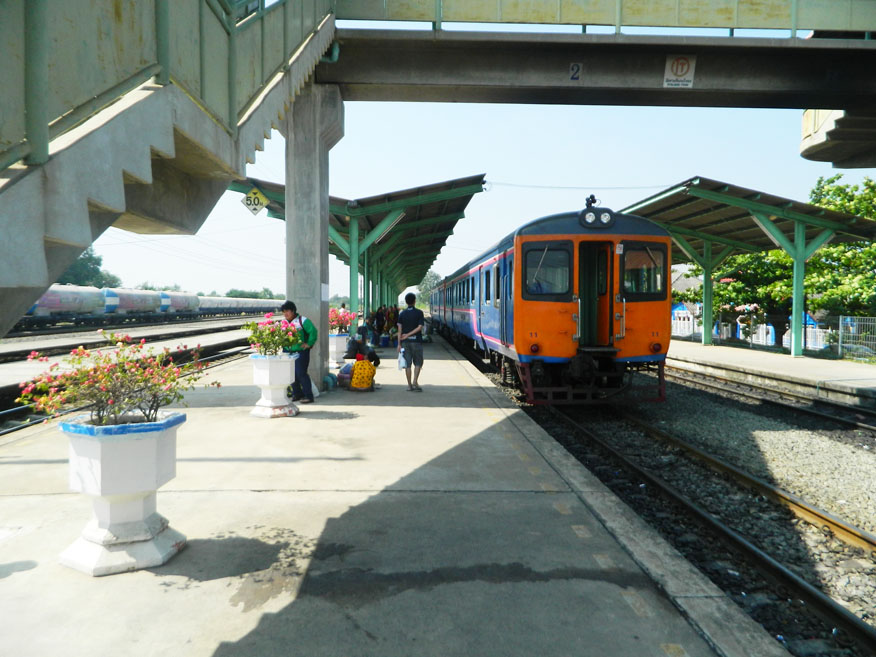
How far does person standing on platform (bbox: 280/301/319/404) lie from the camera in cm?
912

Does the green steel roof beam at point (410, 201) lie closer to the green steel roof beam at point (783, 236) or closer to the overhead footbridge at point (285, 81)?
the overhead footbridge at point (285, 81)

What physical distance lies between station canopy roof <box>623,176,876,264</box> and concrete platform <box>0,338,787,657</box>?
13981mm

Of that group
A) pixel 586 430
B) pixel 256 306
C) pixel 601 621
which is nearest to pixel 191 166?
pixel 601 621

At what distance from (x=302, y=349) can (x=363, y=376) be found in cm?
190

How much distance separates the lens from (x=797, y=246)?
1898cm

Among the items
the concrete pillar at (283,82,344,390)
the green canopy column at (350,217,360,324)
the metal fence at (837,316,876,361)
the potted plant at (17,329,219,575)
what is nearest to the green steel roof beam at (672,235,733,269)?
the metal fence at (837,316,876,361)

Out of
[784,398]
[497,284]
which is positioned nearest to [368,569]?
[497,284]

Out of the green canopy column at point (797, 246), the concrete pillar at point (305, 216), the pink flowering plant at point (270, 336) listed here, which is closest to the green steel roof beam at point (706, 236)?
the green canopy column at point (797, 246)

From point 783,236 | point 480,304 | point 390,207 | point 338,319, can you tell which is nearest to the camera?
point 480,304

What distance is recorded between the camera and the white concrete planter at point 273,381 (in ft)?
27.5

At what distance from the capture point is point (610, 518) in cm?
447

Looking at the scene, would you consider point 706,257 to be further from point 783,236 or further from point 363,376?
point 363,376

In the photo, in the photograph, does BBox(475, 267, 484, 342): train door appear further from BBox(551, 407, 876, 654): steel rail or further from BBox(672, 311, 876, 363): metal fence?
BBox(672, 311, 876, 363): metal fence

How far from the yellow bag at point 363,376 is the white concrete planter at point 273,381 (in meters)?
2.47
